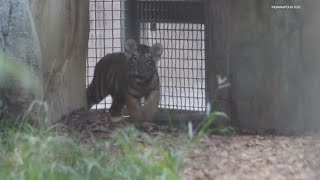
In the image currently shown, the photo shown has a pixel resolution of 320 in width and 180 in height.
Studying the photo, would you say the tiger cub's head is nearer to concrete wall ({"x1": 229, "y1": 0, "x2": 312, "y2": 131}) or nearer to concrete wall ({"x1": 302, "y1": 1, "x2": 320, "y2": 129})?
concrete wall ({"x1": 229, "y1": 0, "x2": 312, "y2": 131})

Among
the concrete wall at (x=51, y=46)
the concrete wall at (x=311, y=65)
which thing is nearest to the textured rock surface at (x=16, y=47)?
the concrete wall at (x=51, y=46)

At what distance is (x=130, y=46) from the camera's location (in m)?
6.79

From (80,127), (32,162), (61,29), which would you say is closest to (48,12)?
(61,29)

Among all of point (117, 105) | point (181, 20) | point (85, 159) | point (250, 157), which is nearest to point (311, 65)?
point (181, 20)

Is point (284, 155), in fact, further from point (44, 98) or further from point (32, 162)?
point (44, 98)

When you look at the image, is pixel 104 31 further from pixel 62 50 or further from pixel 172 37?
pixel 62 50

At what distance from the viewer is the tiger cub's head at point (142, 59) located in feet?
22.3

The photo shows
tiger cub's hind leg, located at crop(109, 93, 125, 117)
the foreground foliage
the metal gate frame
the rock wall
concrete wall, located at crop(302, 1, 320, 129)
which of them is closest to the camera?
the foreground foliage

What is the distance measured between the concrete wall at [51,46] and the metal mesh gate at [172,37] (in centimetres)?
56

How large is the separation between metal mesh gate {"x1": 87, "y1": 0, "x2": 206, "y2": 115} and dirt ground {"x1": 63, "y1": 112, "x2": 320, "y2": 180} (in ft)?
4.26

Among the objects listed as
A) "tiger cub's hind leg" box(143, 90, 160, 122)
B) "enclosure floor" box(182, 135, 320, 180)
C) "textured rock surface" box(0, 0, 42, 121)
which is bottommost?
"enclosure floor" box(182, 135, 320, 180)

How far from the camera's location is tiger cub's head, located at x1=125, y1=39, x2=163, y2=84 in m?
6.80

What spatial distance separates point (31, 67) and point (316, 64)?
2341 millimetres

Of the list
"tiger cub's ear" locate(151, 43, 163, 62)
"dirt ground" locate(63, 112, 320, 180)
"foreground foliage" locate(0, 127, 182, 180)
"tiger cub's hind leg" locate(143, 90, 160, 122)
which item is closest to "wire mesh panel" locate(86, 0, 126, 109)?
"tiger cub's ear" locate(151, 43, 163, 62)
